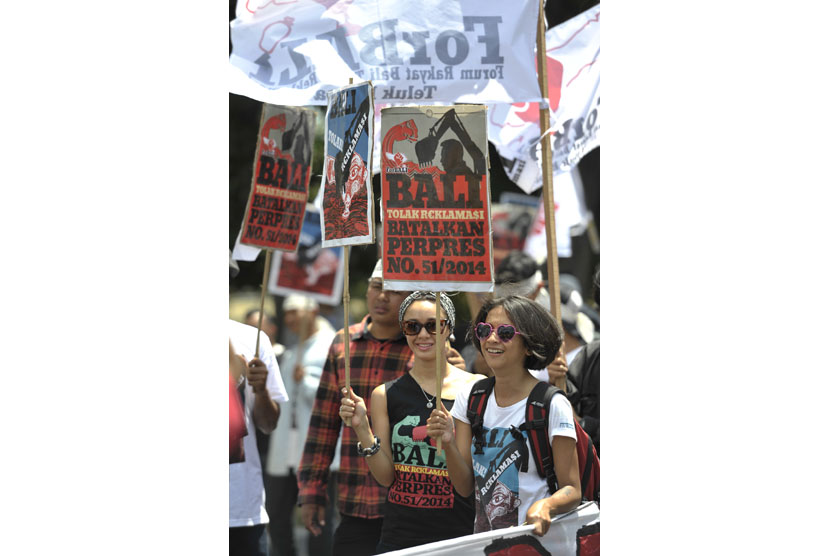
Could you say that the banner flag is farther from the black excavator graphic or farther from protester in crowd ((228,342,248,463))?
protester in crowd ((228,342,248,463))

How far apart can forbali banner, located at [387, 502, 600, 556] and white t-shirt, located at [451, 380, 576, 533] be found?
98 mm

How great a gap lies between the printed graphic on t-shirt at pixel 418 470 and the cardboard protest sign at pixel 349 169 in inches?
37.9

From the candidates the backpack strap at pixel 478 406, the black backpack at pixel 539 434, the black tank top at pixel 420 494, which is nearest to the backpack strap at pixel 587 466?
the black backpack at pixel 539 434

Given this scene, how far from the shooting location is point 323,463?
606 centimetres

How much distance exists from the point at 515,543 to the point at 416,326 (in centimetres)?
115

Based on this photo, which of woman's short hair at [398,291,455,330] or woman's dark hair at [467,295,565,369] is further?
woman's short hair at [398,291,455,330]

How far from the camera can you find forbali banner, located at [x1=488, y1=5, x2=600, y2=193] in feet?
21.5

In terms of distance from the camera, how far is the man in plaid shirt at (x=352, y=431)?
5.77m

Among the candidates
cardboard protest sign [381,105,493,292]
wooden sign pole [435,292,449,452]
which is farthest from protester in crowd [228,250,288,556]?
wooden sign pole [435,292,449,452]

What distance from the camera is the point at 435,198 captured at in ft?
16.7

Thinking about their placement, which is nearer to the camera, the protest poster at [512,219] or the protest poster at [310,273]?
the protest poster at [310,273]

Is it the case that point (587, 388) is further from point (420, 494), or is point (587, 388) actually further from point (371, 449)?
point (371, 449)

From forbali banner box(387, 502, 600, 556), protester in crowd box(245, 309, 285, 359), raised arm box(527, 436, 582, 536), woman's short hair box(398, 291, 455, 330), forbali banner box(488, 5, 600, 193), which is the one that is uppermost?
forbali banner box(488, 5, 600, 193)

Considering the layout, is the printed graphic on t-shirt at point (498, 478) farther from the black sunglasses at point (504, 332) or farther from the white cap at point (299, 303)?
the white cap at point (299, 303)
